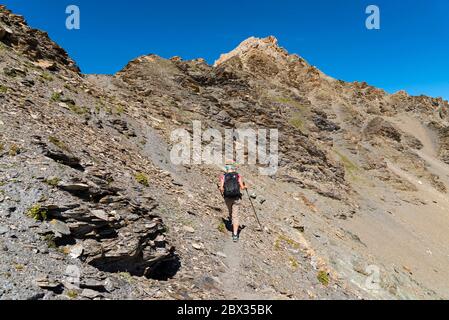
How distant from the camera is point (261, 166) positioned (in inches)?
1195

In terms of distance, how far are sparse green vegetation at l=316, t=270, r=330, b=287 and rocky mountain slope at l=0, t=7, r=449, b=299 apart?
0.06 meters

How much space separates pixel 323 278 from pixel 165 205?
7092 millimetres

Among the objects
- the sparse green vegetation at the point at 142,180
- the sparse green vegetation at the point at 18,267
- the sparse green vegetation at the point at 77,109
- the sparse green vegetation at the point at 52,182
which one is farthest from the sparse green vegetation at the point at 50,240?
the sparse green vegetation at the point at 77,109

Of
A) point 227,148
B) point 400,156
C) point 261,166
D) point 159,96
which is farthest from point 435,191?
point 159,96

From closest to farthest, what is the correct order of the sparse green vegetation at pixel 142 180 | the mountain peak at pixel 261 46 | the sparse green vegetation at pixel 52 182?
1. the sparse green vegetation at pixel 52 182
2. the sparse green vegetation at pixel 142 180
3. the mountain peak at pixel 261 46

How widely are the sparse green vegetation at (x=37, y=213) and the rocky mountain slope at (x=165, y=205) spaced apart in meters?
0.03

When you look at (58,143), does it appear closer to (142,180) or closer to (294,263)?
(142,180)

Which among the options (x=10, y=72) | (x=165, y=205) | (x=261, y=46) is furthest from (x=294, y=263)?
(x=261, y=46)

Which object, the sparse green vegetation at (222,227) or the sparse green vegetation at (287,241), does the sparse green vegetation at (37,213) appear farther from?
the sparse green vegetation at (287,241)

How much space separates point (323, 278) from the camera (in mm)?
14188

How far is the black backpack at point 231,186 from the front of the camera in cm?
1393

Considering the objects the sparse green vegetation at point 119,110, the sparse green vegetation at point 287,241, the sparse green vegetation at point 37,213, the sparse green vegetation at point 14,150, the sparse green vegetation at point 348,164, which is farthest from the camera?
the sparse green vegetation at point 348,164

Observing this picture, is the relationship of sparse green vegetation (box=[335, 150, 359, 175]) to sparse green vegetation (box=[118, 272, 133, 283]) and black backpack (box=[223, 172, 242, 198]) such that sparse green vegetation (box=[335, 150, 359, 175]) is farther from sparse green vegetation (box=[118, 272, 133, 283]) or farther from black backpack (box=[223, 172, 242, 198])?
sparse green vegetation (box=[118, 272, 133, 283])
